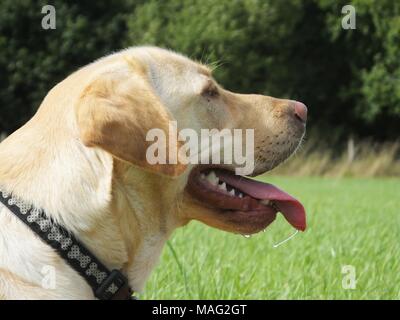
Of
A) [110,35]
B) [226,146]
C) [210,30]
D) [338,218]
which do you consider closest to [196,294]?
[226,146]

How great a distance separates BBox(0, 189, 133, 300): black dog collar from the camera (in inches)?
97.0

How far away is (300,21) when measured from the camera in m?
27.5

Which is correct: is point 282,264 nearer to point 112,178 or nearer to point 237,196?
point 237,196

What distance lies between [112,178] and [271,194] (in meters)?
0.92

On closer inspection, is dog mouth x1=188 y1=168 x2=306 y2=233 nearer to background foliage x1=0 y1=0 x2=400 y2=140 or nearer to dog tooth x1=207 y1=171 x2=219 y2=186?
dog tooth x1=207 y1=171 x2=219 y2=186

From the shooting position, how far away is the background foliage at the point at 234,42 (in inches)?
983

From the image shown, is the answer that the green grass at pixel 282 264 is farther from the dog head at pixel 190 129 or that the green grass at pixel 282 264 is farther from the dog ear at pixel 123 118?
the dog ear at pixel 123 118

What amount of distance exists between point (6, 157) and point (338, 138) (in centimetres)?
2520

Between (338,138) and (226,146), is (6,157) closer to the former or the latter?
(226,146)

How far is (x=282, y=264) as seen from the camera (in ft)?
16.8

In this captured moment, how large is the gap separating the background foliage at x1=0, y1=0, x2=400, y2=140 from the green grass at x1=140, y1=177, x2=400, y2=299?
17562 millimetres

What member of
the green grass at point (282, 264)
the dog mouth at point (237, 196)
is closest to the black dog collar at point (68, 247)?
the dog mouth at point (237, 196)

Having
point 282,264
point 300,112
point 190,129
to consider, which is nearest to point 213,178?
point 190,129

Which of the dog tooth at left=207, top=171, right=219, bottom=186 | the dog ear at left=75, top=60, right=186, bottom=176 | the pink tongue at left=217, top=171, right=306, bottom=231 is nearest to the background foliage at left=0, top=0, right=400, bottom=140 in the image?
the pink tongue at left=217, top=171, right=306, bottom=231
